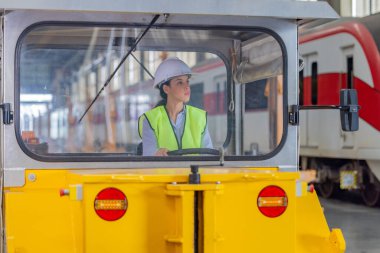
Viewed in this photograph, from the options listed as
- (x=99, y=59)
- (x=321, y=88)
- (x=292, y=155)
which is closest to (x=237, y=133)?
(x=292, y=155)

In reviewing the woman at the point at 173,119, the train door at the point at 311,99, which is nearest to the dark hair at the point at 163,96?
the woman at the point at 173,119

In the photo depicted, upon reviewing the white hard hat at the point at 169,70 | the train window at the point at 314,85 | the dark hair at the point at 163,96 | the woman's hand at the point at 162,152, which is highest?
the train window at the point at 314,85

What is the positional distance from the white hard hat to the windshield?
0.02m

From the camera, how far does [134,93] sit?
5.15m

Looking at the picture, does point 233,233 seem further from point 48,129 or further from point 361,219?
point 361,219

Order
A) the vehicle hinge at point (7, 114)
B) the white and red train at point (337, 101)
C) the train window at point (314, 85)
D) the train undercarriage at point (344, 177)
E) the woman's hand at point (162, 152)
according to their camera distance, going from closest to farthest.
→ the vehicle hinge at point (7, 114)
the woman's hand at point (162, 152)
the white and red train at point (337, 101)
the train undercarriage at point (344, 177)
the train window at point (314, 85)

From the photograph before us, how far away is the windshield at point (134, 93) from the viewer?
4914 mm

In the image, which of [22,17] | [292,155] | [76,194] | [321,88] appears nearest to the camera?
[76,194]

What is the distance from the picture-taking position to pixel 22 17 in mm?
4660

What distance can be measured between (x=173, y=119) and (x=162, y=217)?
40.2 inches

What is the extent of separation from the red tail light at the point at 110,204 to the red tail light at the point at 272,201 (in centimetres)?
68

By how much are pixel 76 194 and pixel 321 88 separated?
12605 millimetres

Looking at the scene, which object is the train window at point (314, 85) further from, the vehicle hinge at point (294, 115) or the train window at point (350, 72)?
the vehicle hinge at point (294, 115)

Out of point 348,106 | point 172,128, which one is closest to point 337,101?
point 172,128
